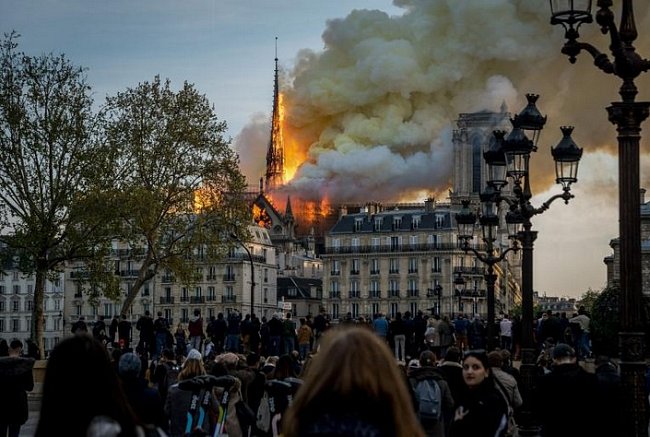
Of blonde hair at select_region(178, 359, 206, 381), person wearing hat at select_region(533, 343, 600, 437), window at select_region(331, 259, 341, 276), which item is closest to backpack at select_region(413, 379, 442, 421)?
blonde hair at select_region(178, 359, 206, 381)

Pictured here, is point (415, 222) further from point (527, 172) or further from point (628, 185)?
point (628, 185)

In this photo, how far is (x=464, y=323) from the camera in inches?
1668

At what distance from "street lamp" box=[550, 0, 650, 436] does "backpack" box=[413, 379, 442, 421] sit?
2.67m

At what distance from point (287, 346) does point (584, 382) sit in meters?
26.6

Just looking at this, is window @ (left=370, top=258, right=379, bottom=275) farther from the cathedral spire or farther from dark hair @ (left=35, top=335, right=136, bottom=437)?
dark hair @ (left=35, top=335, right=136, bottom=437)

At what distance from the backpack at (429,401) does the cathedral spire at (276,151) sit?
140125 mm

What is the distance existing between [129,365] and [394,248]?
10453 centimetres

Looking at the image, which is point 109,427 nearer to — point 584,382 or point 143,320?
point 584,382

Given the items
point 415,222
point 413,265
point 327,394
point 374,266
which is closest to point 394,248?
point 413,265

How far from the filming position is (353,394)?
5441 mm

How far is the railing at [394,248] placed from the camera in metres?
111

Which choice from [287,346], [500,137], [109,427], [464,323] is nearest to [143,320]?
[287,346]

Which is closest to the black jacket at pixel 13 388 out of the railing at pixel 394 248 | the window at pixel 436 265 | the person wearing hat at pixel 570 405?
the person wearing hat at pixel 570 405

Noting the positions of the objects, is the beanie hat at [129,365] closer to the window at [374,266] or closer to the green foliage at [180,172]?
the green foliage at [180,172]
